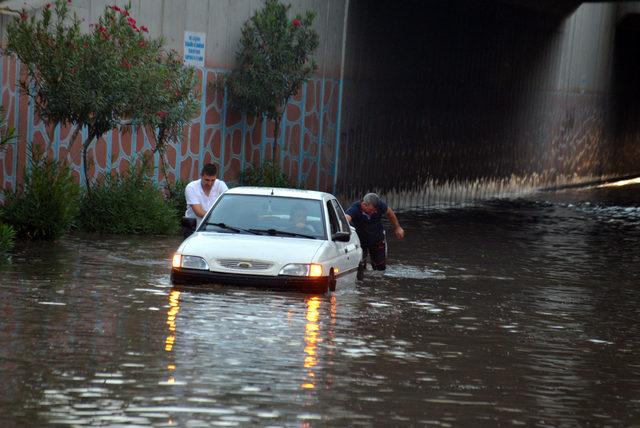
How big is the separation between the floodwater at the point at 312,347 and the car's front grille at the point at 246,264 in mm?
319

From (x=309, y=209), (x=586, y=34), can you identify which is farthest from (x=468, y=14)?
(x=309, y=209)

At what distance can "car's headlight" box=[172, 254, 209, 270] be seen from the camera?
48.7 feet

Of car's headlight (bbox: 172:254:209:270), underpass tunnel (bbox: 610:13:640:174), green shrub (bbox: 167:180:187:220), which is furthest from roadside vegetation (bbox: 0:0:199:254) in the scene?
underpass tunnel (bbox: 610:13:640:174)

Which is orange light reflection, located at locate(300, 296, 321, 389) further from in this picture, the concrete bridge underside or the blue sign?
the concrete bridge underside

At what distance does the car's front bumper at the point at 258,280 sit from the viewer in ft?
48.4

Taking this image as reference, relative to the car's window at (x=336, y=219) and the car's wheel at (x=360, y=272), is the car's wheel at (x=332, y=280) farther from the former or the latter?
the car's wheel at (x=360, y=272)

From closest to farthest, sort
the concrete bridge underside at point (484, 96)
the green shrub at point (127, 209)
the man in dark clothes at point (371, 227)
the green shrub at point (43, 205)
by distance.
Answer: the man in dark clothes at point (371, 227) < the green shrub at point (43, 205) < the green shrub at point (127, 209) < the concrete bridge underside at point (484, 96)

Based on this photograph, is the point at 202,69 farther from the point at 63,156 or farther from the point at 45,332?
the point at 45,332

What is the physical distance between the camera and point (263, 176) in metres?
28.2

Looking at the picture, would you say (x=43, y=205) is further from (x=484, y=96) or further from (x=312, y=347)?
(x=484, y=96)

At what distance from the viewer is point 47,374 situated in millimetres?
9852

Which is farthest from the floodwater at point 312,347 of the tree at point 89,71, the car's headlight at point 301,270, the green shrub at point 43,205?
the tree at point 89,71

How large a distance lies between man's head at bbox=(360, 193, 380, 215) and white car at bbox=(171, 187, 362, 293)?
844 millimetres

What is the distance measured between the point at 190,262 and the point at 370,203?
4021mm
